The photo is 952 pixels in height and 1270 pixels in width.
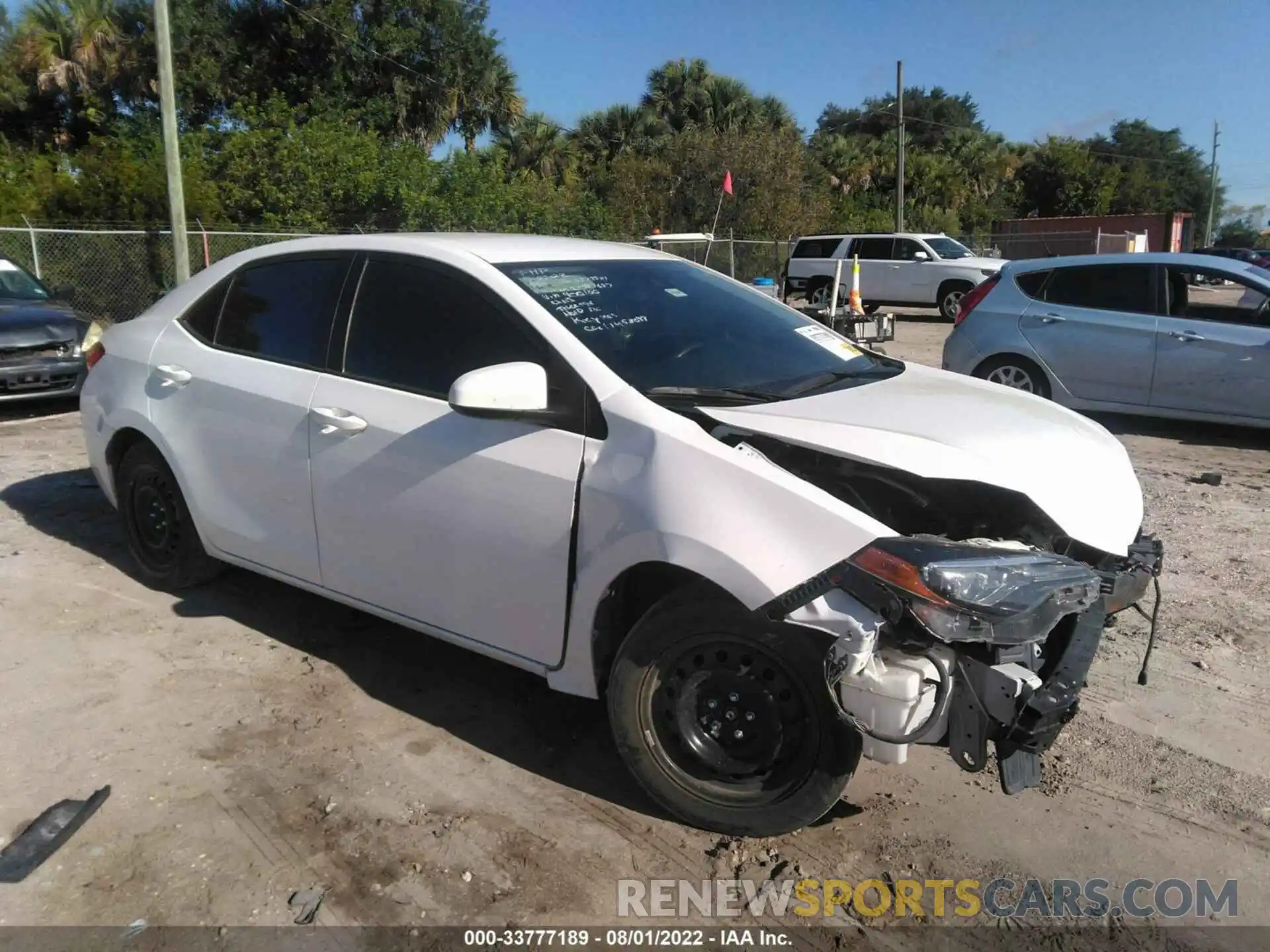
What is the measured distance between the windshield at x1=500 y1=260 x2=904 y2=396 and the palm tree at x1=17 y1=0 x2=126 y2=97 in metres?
31.7

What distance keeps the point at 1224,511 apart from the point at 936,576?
490 centimetres

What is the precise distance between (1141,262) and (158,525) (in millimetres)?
7971

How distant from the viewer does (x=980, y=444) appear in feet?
9.94

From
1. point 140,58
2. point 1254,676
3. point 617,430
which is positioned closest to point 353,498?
point 617,430

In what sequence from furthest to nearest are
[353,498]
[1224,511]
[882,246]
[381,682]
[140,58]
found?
[140,58]
[882,246]
[1224,511]
[381,682]
[353,498]

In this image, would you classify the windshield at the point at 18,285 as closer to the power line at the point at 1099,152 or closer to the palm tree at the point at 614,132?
the palm tree at the point at 614,132

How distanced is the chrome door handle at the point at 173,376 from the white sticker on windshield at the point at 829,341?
2674mm

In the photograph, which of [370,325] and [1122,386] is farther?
[1122,386]

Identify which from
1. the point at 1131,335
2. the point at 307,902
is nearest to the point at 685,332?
the point at 307,902

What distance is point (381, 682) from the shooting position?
411 cm

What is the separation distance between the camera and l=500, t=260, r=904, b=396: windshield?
3.40 meters

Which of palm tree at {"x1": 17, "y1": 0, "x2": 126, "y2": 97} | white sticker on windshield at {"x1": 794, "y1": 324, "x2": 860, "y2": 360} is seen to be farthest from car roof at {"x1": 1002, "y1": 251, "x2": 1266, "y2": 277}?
palm tree at {"x1": 17, "y1": 0, "x2": 126, "y2": 97}

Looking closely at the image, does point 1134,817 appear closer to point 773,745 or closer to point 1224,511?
point 773,745

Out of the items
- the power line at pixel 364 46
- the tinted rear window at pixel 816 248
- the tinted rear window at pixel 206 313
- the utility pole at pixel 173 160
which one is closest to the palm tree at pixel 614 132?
the power line at pixel 364 46
